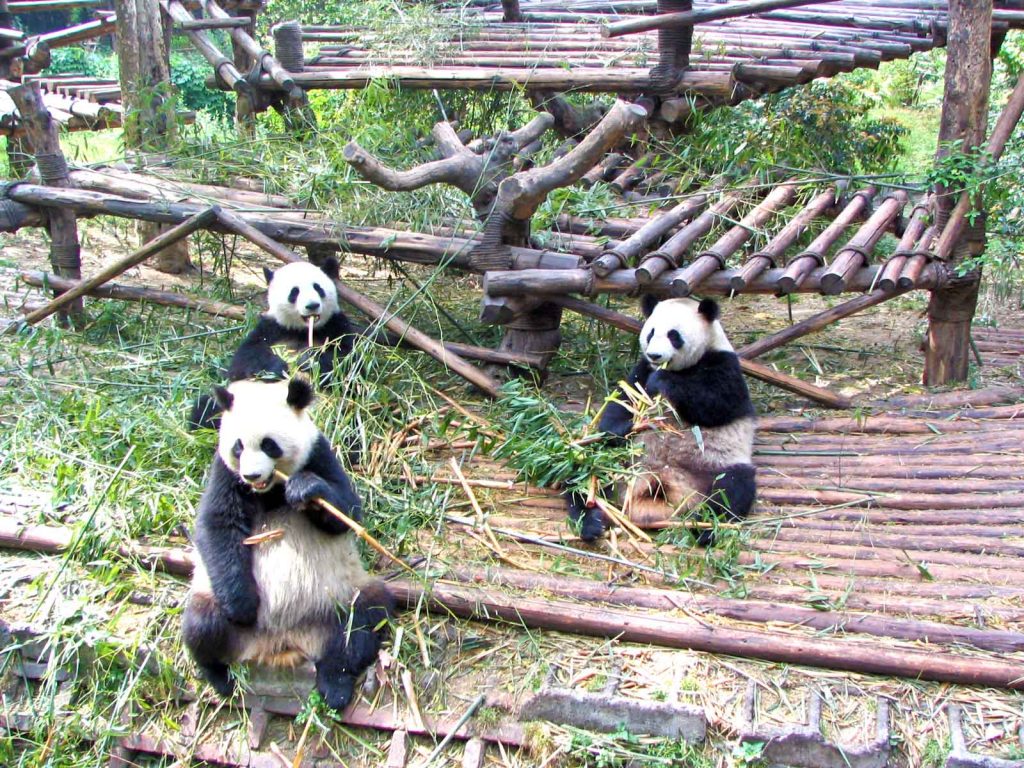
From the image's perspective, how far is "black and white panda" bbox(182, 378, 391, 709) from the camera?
133 inches

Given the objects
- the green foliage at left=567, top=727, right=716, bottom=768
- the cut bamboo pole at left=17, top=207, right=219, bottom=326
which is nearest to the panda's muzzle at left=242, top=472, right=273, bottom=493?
the green foliage at left=567, top=727, right=716, bottom=768

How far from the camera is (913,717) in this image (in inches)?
125

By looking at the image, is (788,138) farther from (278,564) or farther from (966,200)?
(278,564)

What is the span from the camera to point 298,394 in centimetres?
337

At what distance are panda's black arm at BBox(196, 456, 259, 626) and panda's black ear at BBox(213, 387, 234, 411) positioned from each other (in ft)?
0.74

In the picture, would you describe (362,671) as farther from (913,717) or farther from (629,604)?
(913,717)

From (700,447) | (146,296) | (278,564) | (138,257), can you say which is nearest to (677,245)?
(700,447)


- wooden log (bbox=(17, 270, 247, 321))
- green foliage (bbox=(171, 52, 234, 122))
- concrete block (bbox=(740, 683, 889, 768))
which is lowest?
concrete block (bbox=(740, 683, 889, 768))

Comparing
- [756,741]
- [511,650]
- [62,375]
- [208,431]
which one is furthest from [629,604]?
[62,375]

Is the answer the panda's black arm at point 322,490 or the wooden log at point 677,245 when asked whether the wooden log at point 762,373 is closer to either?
the wooden log at point 677,245

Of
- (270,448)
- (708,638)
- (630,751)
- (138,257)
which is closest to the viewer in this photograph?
(630,751)

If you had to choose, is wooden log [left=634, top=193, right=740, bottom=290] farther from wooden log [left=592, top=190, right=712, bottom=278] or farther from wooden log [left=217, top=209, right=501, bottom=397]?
wooden log [left=217, top=209, right=501, bottom=397]

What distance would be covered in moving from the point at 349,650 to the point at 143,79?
5486mm

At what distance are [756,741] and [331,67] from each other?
647 cm
